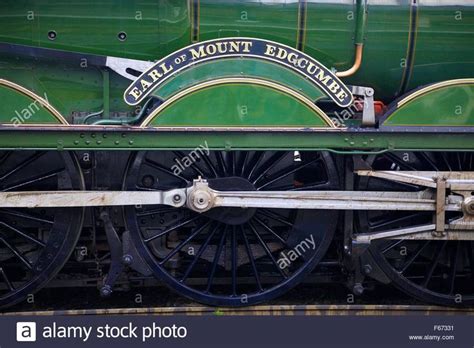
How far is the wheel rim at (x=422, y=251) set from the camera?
5.97m

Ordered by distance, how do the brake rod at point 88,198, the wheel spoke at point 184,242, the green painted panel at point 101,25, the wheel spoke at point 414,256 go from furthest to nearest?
the wheel spoke at point 414,256, the wheel spoke at point 184,242, the green painted panel at point 101,25, the brake rod at point 88,198

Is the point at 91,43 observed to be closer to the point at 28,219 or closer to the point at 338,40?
the point at 28,219

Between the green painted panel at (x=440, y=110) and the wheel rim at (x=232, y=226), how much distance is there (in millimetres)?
752

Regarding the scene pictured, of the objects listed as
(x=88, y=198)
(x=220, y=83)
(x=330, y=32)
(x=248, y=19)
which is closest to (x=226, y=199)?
(x=220, y=83)

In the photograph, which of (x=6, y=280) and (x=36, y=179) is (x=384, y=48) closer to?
(x=36, y=179)

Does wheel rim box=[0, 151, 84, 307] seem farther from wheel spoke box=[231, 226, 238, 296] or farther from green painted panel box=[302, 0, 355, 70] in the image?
green painted panel box=[302, 0, 355, 70]

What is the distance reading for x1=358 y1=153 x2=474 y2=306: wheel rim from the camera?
5.97 metres

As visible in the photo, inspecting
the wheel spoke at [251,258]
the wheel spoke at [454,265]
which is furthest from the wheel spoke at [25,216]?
the wheel spoke at [454,265]

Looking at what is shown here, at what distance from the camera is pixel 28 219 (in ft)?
19.5

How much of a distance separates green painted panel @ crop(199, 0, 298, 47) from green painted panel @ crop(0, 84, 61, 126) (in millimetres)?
1279

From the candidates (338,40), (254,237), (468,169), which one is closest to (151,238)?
(254,237)

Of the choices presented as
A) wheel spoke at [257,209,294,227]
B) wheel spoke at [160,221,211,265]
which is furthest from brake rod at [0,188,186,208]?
wheel spoke at [257,209,294,227]

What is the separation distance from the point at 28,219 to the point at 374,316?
2839mm

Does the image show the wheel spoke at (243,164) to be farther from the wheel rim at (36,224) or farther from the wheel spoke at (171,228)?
the wheel rim at (36,224)
